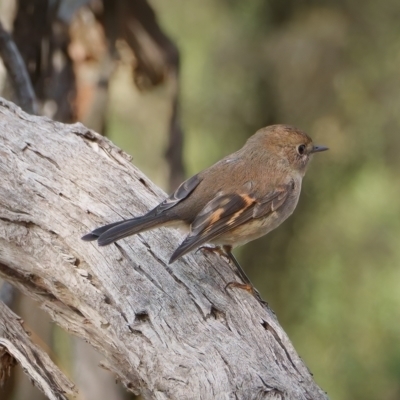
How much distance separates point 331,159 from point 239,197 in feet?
7.67

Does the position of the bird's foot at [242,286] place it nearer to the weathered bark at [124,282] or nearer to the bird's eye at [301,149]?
the weathered bark at [124,282]

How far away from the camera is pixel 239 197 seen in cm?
400

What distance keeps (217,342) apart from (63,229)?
2.97 feet

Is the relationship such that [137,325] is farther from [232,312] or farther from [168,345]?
[232,312]

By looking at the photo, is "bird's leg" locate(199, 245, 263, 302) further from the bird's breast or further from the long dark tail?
the long dark tail

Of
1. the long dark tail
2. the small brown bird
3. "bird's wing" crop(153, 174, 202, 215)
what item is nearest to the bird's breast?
the small brown bird

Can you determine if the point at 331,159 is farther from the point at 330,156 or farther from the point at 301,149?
the point at 301,149

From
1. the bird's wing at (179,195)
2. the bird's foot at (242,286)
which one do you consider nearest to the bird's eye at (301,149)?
the bird's wing at (179,195)

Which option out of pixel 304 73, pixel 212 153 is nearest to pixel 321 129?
pixel 304 73

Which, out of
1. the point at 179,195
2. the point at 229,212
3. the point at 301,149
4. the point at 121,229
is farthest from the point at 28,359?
the point at 301,149

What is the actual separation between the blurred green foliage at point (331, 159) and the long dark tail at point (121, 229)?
8.52 ft

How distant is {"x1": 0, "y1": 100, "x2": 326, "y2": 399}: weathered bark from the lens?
2.96 meters

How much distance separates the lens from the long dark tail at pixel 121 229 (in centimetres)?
328

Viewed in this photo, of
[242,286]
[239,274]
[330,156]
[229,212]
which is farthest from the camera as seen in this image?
[330,156]
